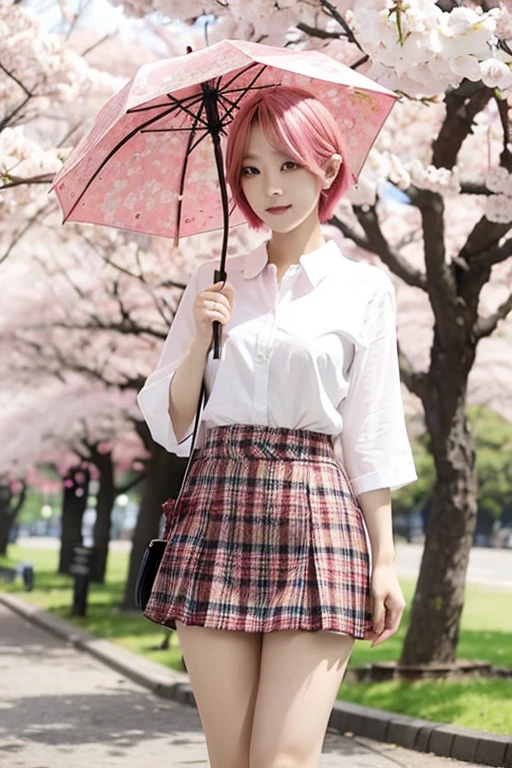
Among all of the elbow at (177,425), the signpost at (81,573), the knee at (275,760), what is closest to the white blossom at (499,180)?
the elbow at (177,425)

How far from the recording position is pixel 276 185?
327 cm

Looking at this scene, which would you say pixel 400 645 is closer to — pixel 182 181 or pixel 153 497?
pixel 153 497

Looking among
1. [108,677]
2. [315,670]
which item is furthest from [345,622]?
[108,677]

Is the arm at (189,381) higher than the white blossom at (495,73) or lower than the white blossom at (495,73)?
lower

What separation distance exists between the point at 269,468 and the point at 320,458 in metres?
0.13

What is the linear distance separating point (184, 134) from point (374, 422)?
1.22 metres

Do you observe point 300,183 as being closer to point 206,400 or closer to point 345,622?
point 206,400

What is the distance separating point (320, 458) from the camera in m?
3.11

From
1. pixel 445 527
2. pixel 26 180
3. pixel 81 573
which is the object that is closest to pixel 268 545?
pixel 26 180

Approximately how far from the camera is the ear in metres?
3.34

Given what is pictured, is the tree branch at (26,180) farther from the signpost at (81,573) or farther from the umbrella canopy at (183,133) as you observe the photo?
the signpost at (81,573)

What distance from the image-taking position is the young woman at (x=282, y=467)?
9.73ft

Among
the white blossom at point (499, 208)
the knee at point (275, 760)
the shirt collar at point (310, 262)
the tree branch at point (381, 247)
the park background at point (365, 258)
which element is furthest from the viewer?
the tree branch at point (381, 247)

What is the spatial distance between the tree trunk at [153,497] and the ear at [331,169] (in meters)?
15.4
